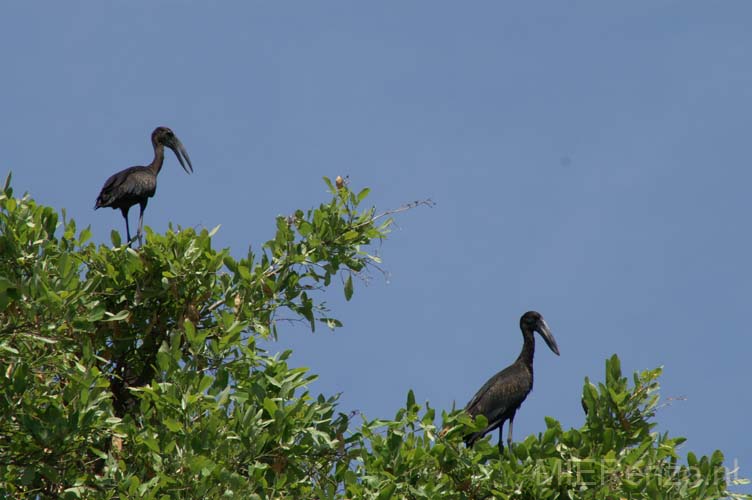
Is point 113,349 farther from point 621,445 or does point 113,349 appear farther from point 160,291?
point 621,445

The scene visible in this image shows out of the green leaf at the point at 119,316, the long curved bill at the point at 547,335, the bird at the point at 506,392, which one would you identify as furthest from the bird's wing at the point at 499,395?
the green leaf at the point at 119,316

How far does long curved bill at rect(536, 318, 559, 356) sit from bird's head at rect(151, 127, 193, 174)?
4983 mm

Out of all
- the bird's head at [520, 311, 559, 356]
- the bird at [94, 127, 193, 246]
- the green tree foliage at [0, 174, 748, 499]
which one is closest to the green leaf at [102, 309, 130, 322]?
the green tree foliage at [0, 174, 748, 499]

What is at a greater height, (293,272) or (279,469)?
(293,272)

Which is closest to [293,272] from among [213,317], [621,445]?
[213,317]

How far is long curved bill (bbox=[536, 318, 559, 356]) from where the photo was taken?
14396mm

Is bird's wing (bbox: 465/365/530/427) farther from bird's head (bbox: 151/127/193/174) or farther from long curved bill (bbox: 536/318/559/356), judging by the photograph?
bird's head (bbox: 151/127/193/174)

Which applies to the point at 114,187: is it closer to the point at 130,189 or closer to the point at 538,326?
the point at 130,189

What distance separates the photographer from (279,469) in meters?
9.11

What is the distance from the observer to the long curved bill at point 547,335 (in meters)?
14.4

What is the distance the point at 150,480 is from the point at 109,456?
0.47m

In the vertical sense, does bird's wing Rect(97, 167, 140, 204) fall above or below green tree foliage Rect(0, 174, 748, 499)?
above

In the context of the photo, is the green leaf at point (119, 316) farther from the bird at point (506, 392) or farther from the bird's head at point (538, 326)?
the bird's head at point (538, 326)

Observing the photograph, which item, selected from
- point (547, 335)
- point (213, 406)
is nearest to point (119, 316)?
point (213, 406)
